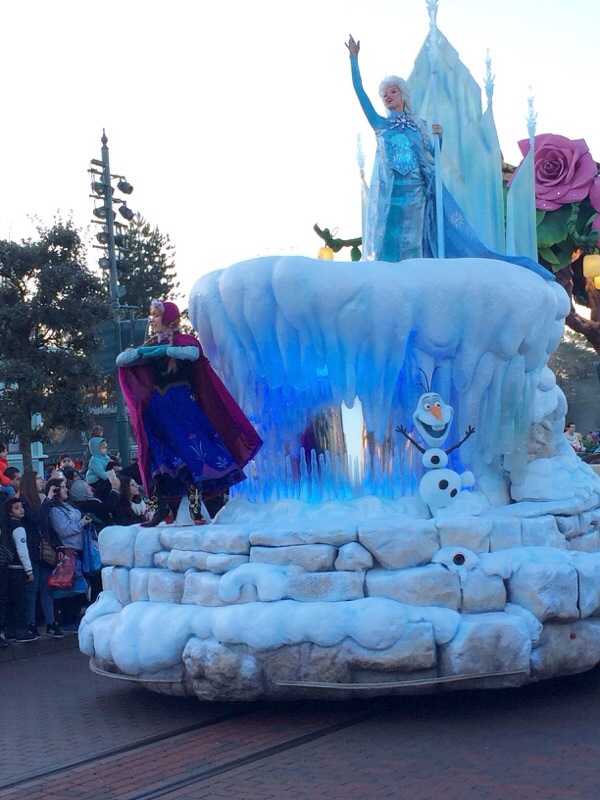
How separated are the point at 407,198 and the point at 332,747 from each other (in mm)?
4445

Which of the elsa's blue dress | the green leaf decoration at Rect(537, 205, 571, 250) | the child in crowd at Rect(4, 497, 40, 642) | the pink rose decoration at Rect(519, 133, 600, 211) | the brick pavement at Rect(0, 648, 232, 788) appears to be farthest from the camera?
the green leaf decoration at Rect(537, 205, 571, 250)

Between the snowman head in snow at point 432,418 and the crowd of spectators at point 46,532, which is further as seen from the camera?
the crowd of spectators at point 46,532

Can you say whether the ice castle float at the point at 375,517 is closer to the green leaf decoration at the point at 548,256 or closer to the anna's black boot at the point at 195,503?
the anna's black boot at the point at 195,503

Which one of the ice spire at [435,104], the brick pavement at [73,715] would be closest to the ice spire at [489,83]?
the ice spire at [435,104]

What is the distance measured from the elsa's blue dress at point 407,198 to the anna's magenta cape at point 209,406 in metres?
1.98

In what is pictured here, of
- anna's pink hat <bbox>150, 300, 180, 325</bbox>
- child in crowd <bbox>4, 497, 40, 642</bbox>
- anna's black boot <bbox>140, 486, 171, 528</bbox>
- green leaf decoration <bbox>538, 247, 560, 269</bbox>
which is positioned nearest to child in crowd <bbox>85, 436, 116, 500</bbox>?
child in crowd <bbox>4, 497, 40, 642</bbox>

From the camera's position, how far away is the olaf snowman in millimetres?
7301

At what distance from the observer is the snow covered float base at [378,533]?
6.78 m

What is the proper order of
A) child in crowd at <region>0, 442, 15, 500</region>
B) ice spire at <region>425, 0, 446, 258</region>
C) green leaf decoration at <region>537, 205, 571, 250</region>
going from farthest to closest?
green leaf decoration at <region>537, 205, 571, 250</region>
child in crowd at <region>0, 442, 15, 500</region>
ice spire at <region>425, 0, 446, 258</region>

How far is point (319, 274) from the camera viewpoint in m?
7.23

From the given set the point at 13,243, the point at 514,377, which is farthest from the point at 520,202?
the point at 13,243

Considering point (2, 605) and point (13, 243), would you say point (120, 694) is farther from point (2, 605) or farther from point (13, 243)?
point (13, 243)

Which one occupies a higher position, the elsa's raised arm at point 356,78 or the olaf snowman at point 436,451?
the elsa's raised arm at point 356,78

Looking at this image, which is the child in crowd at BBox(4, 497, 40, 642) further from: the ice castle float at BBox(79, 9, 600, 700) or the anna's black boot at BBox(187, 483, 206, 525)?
the anna's black boot at BBox(187, 483, 206, 525)
